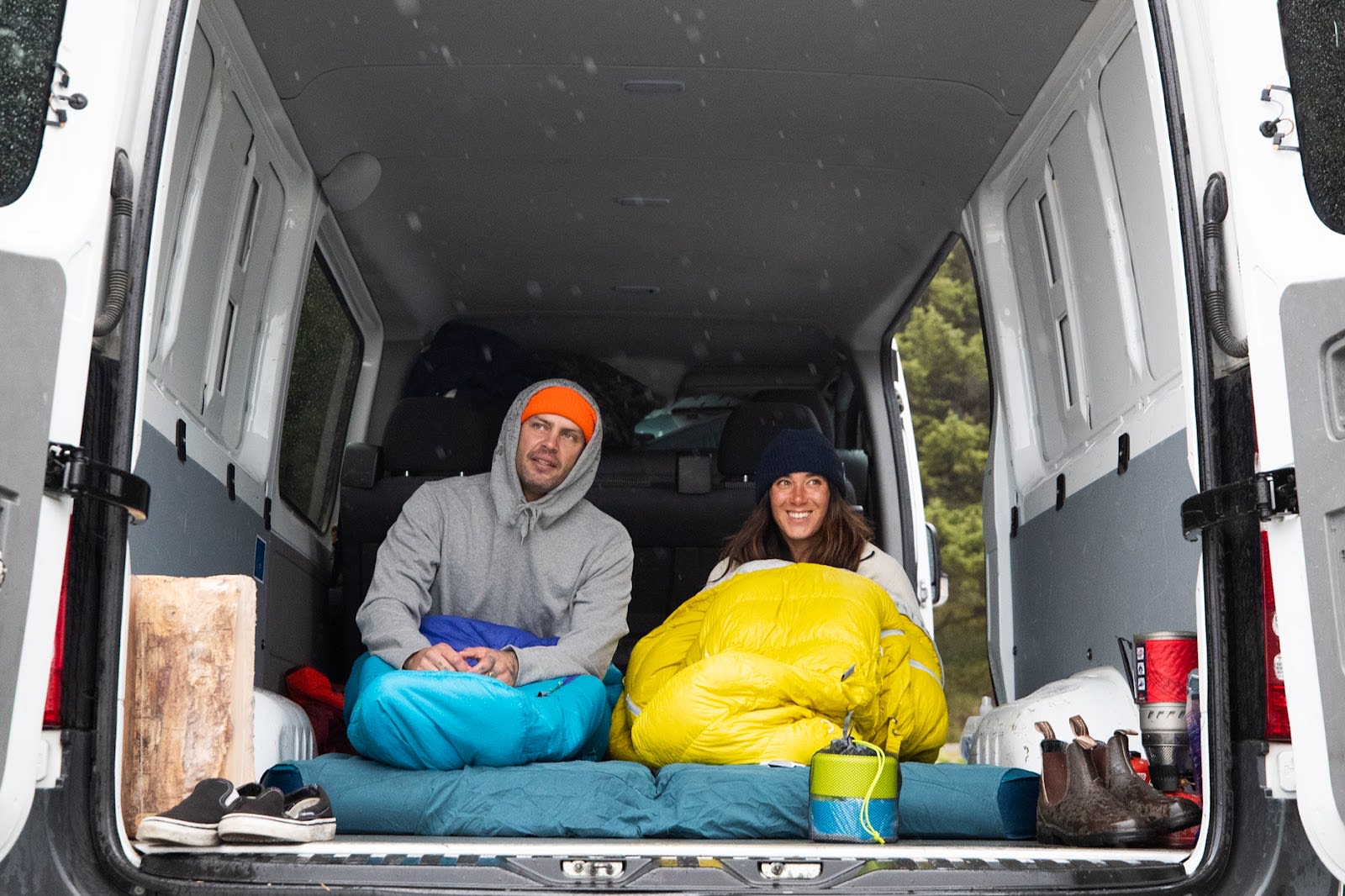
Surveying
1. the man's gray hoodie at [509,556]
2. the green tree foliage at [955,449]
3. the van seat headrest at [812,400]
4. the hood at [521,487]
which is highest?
the green tree foliage at [955,449]

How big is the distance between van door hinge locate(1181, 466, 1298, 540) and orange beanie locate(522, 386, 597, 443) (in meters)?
2.10

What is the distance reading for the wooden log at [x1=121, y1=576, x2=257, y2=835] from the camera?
2393 mm

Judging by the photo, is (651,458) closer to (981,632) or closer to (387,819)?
(387,819)

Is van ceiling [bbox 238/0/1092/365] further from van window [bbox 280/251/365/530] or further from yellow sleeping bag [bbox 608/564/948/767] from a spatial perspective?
yellow sleeping bag [bbox 608/564/948/767]

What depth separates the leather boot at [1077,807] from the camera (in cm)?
A: 238

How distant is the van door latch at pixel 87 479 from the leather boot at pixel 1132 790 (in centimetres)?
164

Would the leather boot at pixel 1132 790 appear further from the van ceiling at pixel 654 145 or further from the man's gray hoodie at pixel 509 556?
the van ceiling at pixel 654 145

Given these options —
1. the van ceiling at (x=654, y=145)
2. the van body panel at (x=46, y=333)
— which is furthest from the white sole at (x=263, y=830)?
the van ceiling at (x=654, y=145)

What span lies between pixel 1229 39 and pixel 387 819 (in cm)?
198

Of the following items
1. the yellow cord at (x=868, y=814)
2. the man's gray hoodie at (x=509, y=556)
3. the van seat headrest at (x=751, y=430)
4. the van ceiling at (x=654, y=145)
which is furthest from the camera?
the van seat headrest at (x=751, y=430)

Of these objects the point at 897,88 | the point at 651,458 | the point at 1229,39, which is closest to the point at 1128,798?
the point at 1229,39

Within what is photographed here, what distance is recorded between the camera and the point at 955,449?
23.6 metres

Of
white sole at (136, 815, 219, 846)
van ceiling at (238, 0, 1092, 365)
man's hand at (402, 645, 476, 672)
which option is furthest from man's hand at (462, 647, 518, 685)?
van ceiling at (238, 0, 1092, 365)

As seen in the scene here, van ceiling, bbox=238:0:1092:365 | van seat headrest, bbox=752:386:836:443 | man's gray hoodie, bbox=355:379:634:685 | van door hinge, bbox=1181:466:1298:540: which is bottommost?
van door hinge, bbox=1181:466:1298:540
